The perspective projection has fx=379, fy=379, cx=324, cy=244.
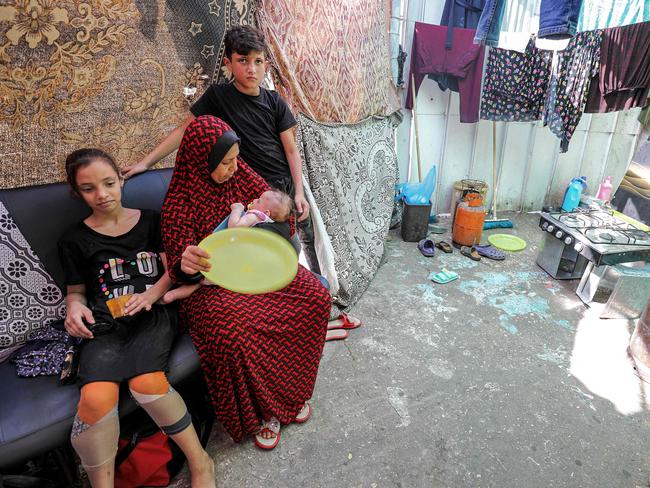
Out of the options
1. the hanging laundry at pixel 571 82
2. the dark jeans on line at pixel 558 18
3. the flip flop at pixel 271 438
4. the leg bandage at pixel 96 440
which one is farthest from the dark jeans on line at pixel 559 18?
the leg bandage at pixel 96 440

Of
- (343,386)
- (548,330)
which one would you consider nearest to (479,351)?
(548,330)

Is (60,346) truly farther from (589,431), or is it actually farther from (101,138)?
(589,431)

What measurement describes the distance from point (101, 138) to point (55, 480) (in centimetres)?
160

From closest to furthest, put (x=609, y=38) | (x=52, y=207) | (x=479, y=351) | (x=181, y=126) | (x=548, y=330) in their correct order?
(x=52, y=207) < (x=181, y=126) < (x=479, y=351) < (x=548, y=330) < (x=609, y=38)

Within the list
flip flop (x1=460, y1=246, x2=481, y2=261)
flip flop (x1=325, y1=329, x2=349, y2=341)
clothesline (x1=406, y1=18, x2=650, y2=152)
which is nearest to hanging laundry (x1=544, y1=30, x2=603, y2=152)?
clothesline (x1=406, y1=18, x2=650, y2=152)

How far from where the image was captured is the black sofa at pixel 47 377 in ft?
4.35

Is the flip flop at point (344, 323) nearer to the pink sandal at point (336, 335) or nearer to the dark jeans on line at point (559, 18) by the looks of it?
the pink sandal at point (336, 335)

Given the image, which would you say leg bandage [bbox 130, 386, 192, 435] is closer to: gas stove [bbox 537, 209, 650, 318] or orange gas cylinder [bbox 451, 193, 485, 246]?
gas stove [bbox 537, 209, 650, 318]

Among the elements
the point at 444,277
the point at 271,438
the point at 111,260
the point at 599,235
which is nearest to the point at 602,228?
the point at 599,235

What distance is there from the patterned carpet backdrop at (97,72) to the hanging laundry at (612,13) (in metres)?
2.97

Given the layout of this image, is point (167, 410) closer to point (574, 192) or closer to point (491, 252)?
point (491, 252)

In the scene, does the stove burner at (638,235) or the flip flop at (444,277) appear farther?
the flip flop at (444,277)

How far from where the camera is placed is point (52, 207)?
1806 millimetres

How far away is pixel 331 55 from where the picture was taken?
3.03 meters
